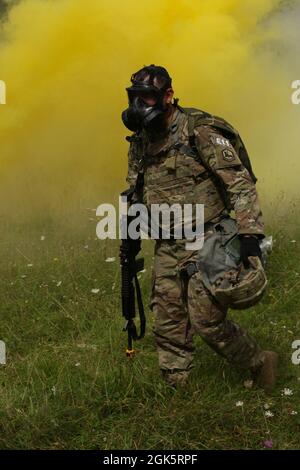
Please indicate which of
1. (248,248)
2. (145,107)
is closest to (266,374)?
(248,248)

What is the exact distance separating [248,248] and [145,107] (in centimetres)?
103

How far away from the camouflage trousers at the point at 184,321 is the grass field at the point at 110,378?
0.48ft

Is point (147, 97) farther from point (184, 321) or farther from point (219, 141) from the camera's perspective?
point (184, 321)

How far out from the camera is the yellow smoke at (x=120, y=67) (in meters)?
9.38

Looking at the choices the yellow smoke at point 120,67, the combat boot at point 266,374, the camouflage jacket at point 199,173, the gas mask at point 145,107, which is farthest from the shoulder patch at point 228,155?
the yellow smoke at point 120,67

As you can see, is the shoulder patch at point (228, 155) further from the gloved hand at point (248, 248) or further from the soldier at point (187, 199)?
the gloved hand at point (248, 248)

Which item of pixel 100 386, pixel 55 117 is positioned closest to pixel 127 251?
pixel 100 386

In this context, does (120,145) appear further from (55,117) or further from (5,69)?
(5,69)

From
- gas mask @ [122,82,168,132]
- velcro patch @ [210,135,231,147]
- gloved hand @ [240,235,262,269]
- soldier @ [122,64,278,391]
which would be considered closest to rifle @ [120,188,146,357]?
soldier @ [122,64,278,391]

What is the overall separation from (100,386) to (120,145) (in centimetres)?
576

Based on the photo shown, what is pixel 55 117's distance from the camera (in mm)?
9445

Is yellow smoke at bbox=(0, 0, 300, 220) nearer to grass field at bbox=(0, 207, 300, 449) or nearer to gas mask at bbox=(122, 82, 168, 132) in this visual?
grass field at bbox=(0, 207, 300, 449)

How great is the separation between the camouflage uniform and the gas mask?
148 mm

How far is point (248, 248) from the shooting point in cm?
364
